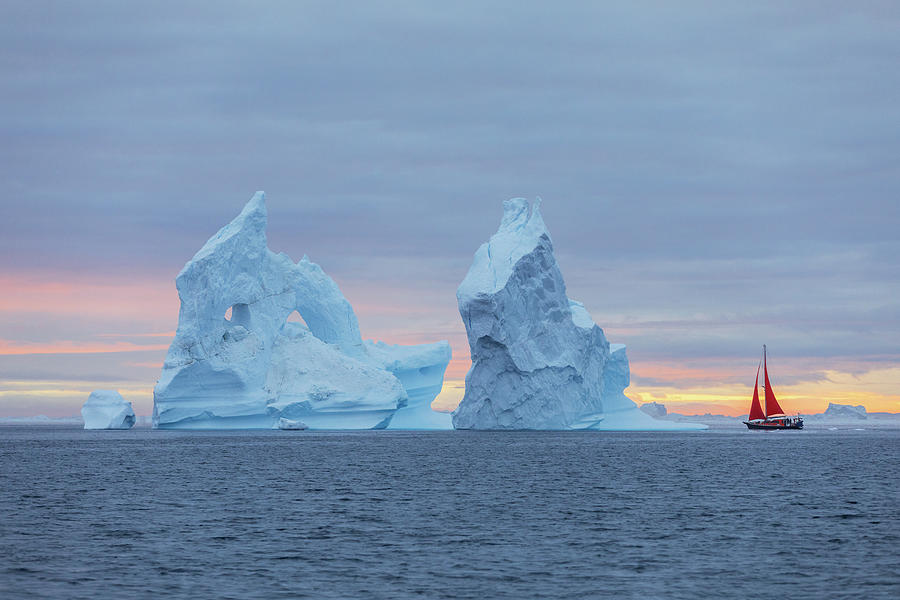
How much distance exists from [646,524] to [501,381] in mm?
46110

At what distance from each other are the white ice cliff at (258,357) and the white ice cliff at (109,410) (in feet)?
25.4

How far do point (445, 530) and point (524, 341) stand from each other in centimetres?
4619

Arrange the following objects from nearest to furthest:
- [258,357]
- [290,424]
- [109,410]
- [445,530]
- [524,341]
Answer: [445,530], [524,341], [258,357], [290,424], [109,410]

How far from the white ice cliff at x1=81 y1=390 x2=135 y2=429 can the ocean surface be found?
36.4m

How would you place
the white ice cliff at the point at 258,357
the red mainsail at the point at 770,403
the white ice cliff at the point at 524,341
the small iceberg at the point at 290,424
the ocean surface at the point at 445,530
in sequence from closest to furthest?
the ocean surface at the point at 445,530
the white ice cliff at the point at 258,357
the white ice cliff at the point at 524,341
the small iceberg at the point at 290,424
the red mainsail at the point at 770,403

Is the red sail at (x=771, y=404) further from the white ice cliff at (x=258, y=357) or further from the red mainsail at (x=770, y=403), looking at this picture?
the white ice cliff at (x=258, y=357)

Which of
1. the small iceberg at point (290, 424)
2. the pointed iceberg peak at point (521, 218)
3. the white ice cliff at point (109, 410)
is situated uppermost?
the pointed iceberg peak at point (521, 218)

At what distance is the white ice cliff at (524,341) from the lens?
229 ft

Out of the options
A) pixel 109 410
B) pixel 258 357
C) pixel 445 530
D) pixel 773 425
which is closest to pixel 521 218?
pixel 258 357

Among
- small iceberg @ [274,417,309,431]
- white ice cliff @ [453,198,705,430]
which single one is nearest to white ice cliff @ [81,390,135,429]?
small iceberg @ [274,417,309,431]

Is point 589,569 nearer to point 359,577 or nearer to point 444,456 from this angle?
point 359,577

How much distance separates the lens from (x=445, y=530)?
24219 mm

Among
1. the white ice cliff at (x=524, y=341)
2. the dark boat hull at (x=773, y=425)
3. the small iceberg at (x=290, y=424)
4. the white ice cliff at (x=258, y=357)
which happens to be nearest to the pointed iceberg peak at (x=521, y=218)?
the white ice cliff at (x=524, y=341)

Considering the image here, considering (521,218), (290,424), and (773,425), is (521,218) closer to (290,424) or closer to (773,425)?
(290,424)
